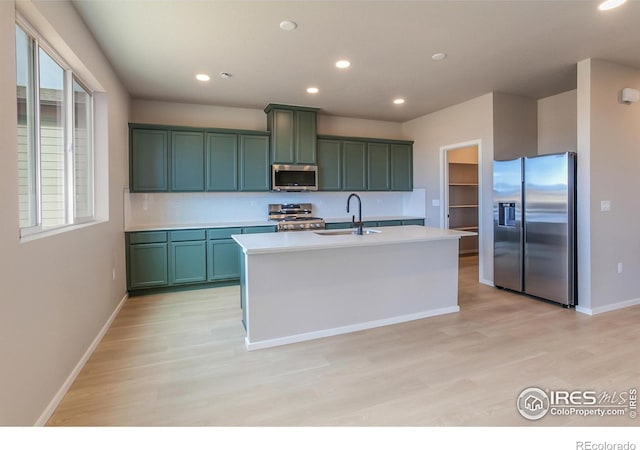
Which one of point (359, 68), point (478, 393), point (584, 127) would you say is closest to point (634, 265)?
point (584, 127)

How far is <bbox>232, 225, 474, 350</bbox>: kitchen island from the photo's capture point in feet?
9.16

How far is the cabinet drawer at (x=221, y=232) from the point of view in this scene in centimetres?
461

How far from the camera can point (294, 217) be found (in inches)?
211

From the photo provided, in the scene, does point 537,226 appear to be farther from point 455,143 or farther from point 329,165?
point 329,165

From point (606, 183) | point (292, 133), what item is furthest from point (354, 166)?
point (606, 183)

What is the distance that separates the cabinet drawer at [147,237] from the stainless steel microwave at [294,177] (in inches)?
66.4

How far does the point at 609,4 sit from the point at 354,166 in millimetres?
3657

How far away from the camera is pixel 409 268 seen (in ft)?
11.1

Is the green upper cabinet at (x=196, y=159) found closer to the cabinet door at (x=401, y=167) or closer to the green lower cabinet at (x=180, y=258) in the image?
the green lower cabinet at (x=180, y=258)

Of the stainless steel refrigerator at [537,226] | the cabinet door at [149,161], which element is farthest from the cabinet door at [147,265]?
the stainless steel refrigerator at [537,226]
